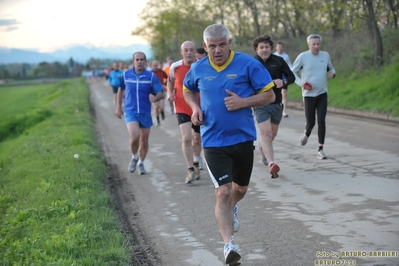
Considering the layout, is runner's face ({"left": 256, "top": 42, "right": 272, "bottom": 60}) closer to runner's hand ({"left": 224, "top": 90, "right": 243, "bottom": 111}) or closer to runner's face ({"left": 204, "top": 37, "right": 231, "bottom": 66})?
runner's face ({"left": 204, "top": 37, "right": 231, "bottom": 66})

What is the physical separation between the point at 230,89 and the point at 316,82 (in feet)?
19.7

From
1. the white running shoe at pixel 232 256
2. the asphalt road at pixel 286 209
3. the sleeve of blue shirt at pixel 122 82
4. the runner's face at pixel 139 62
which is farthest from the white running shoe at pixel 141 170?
the white running shoe at pixel 232 256

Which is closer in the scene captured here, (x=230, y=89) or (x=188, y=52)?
(x=230, y=89)

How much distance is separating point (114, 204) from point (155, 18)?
68865 millimetres

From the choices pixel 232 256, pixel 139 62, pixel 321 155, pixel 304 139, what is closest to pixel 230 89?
pixel 232 256

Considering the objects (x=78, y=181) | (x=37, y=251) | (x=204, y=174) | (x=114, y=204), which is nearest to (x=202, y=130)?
(x=37, y=251)

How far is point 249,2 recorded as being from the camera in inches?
1576

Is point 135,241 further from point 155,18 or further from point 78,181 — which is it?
point 155,18

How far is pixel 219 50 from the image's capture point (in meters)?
6.24

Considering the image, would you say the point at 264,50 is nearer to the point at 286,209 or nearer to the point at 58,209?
the point at 286,209

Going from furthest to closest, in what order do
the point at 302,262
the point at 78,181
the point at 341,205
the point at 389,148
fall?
the point at 389,148
the point at 78,181
the point at 341,205
the point at 302,262

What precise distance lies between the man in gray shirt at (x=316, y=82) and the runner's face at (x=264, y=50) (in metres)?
1.42

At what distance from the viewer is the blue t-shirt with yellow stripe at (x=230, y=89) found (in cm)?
631

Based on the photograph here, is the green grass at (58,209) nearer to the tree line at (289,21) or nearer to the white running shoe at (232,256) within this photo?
the white running shoe at (232,256)
